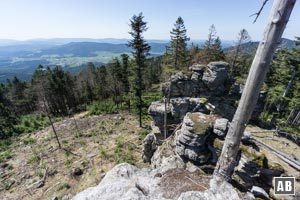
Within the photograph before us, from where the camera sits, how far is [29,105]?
2183 inches

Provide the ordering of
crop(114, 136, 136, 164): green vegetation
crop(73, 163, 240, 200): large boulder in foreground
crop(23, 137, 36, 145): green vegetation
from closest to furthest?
crop(73, 163, 240, 200): large boulder in foreground → crop(114, 136, 136, 164): green vegetation → crop(23, 137, 36, 145): green vegetation

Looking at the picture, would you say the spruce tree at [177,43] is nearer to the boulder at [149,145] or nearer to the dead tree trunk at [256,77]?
the boulder at [149,145]

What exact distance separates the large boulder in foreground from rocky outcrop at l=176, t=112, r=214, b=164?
419 centimetres

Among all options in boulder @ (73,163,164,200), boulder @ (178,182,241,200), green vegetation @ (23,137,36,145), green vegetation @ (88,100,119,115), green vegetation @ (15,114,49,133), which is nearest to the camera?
boulder @ (178,182,241,200)

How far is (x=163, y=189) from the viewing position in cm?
438

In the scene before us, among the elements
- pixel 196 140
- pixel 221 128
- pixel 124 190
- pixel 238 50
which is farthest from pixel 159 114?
pixel 238 50

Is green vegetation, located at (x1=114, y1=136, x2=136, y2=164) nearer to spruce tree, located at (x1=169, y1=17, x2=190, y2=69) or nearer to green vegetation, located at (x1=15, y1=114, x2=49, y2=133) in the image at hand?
spruce tree, located at (x1=169, y1=17, x2=190, y2=69)

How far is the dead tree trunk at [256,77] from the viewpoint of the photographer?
2912 mm

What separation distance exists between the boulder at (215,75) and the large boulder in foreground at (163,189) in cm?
1706

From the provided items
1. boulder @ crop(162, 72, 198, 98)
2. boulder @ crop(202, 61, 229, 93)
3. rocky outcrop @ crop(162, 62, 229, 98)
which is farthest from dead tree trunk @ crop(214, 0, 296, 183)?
boulder @ crop(202, 61, 229, 93)

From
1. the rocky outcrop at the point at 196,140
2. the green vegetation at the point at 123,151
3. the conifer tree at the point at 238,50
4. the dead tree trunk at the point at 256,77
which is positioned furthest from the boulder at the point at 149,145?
the conifer tree at the point at 238,50

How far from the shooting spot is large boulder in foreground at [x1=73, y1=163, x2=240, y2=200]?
397 cm

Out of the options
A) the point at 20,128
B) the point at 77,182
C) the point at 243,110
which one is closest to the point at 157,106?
the point at 77,182

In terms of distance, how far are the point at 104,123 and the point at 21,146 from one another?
1322cm
